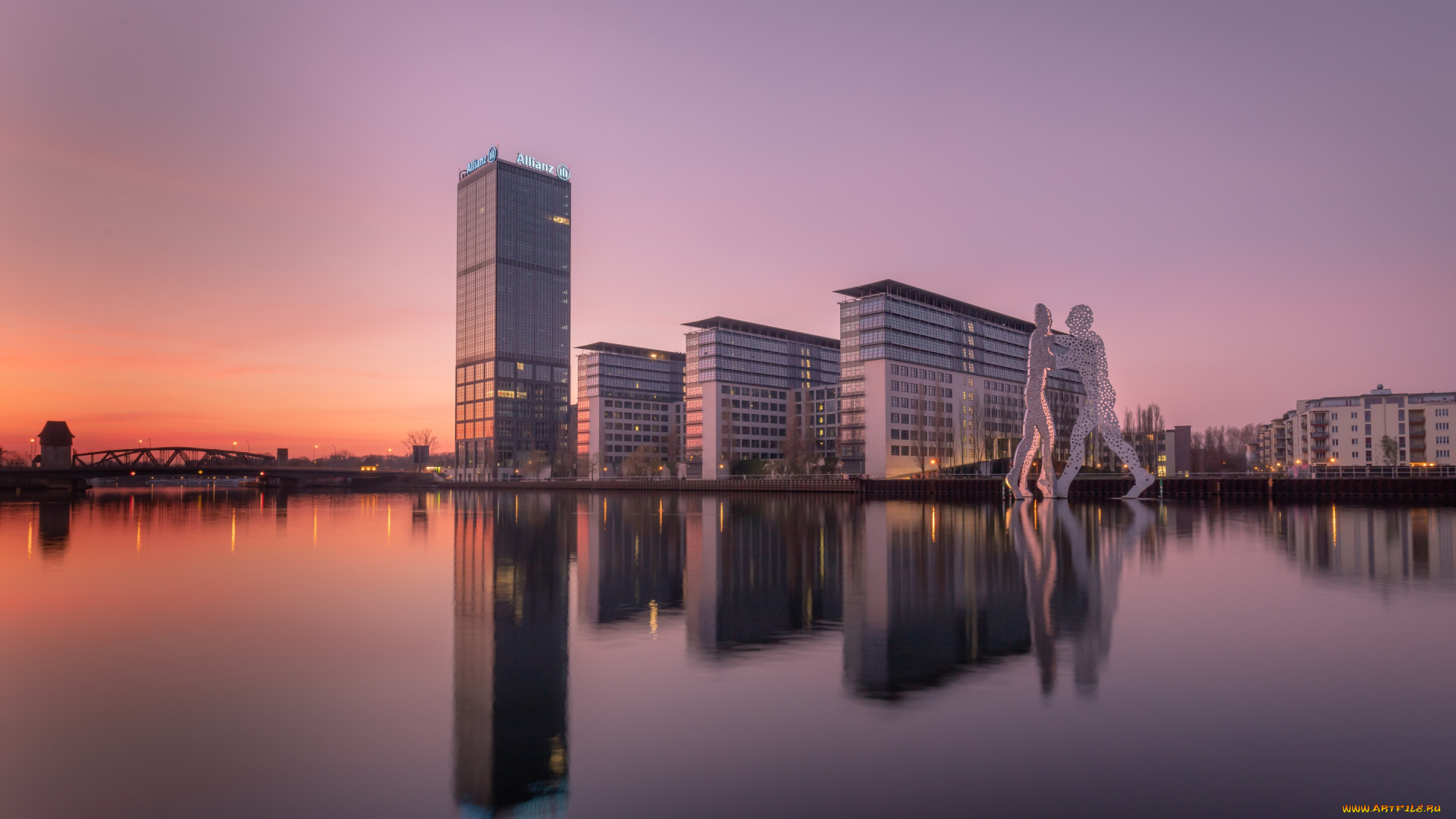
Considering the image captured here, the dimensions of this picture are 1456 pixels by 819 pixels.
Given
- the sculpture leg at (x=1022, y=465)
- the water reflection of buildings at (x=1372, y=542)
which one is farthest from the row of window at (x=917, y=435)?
the water reflection of buildings at (x=1372, y=542)

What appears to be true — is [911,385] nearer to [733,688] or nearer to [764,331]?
[764,331]

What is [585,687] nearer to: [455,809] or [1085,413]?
[455,809]

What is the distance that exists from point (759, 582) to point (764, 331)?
15014 centimetres

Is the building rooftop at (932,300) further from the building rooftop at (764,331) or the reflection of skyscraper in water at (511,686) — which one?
the reflection of skyscraper in water at (511,686)

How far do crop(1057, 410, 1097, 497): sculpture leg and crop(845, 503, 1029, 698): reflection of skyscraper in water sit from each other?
40.5 m

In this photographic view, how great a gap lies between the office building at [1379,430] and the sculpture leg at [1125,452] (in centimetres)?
7819

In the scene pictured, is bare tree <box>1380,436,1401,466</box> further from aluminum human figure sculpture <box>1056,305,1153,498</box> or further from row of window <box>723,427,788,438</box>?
row of window <box>723,427,788,438</box>

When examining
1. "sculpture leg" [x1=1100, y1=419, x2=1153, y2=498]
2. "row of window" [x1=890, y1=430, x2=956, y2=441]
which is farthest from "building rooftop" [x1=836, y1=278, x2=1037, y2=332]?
"sculpture leg" [x1=1100, y1=419, x2=1153, y2=498]

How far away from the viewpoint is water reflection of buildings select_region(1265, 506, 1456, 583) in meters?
25.2

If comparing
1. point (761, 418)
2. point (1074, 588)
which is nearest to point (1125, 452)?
point (1074, 588)

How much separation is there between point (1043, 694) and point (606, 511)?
5835 cm

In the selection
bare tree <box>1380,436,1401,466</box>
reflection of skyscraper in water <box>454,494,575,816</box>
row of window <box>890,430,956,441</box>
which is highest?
row of window <box>890,430,956,441</box>

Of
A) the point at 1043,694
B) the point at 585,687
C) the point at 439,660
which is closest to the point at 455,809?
the point at 585,687

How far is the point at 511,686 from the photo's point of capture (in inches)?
489
